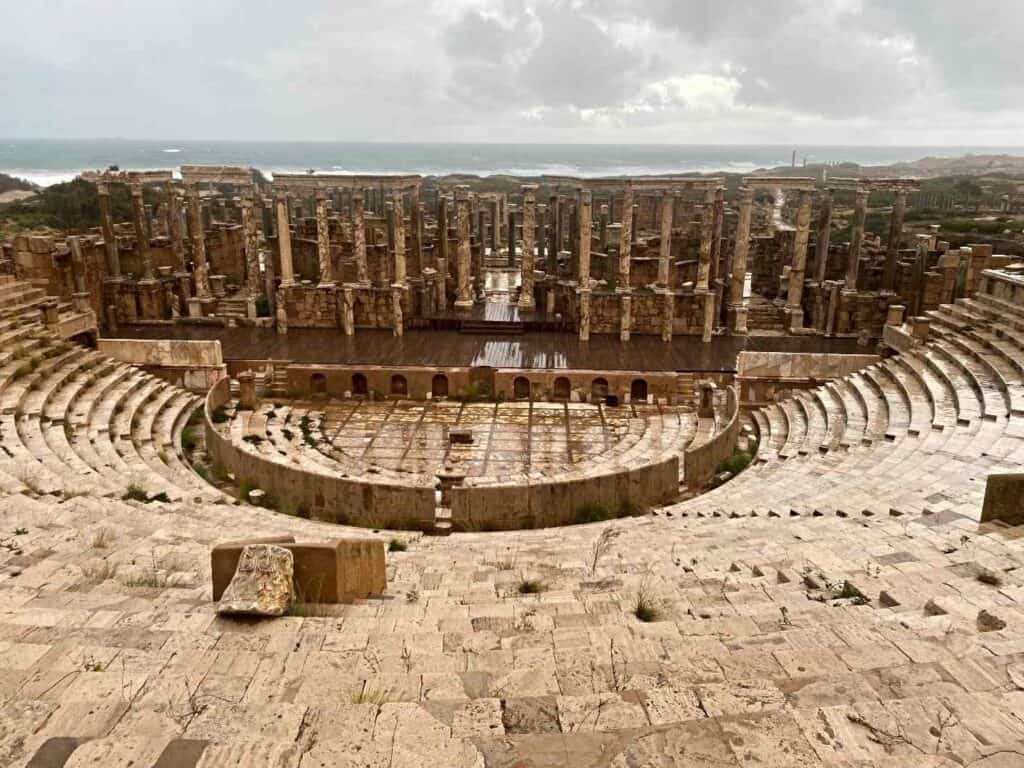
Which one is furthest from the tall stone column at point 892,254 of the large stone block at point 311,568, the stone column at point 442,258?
the large stone block at point 311,568

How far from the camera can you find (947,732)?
12.9 feet

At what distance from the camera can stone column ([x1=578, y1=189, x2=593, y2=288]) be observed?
22.0 meters

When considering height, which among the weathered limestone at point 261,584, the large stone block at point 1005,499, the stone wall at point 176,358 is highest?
the weathered limestone at point 261,584

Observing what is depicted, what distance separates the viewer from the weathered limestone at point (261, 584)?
5.50 metres

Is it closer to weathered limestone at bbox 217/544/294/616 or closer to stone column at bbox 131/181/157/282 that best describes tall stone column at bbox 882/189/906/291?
weathered limestone at bbox 217/544/294/616

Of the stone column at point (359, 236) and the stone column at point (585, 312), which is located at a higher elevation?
the stone column at point (359, 236)

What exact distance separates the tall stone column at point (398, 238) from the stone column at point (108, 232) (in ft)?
28.5

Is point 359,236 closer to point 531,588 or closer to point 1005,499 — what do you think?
point 531,588

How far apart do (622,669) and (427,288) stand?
20.3 metres

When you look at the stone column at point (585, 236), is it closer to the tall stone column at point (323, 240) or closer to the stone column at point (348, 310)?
the stone column at point (348, 310)

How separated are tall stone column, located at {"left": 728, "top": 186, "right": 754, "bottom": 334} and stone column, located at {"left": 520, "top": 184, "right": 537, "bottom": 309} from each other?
6151 mm

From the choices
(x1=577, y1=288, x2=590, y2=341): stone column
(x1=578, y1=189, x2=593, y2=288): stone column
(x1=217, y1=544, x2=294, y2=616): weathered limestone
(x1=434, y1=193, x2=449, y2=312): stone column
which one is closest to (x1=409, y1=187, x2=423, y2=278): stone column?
(x1=434, y1=193, x2=449, y2=312): stone column

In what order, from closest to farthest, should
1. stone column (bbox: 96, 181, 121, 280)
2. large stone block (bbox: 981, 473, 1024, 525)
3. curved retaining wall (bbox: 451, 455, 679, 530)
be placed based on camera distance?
large stone block (bbox: 981, 473, 1024, 525), curved retaining wall (bbox: 451, 455, 679, 530), stone column (bbox: 96, 181, 121, 280)

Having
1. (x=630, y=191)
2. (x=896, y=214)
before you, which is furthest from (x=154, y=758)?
(x=896, y=214)
